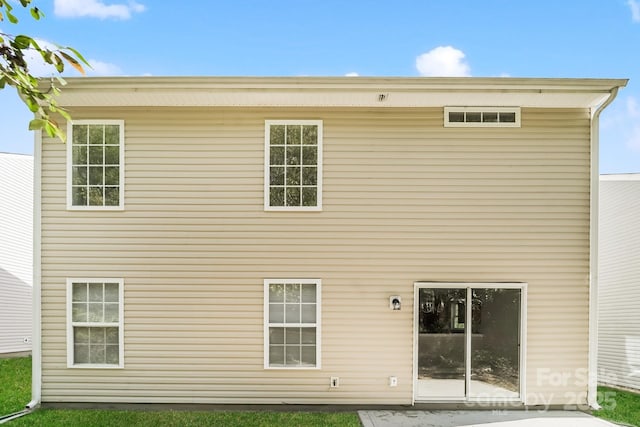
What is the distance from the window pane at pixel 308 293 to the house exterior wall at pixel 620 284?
18.9ft

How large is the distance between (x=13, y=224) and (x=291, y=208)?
26.5ft

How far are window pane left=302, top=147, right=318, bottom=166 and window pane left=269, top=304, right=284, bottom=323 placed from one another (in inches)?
82.7

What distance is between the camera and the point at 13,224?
934 cm

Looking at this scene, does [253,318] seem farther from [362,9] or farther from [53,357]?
[362,9]

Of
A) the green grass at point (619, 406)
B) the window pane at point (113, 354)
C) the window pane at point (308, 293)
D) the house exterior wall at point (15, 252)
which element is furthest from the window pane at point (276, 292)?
the house exterior wall at point (15, 252)

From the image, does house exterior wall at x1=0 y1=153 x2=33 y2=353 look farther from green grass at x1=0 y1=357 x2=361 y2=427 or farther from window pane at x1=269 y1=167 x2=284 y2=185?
window pane at x1=269 y1=167 x2=284 y2=185

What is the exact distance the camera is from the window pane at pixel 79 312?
5.52m

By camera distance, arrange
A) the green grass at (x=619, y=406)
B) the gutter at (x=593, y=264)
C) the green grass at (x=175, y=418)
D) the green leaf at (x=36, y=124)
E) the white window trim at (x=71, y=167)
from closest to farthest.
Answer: the green leaf at (x=36, y=124)
the green grass at (x=175, y=418)
the green grass at (x=619, y=406)
the gutter at (x=593, y=264)
the white window trim at (x=71, y=167)

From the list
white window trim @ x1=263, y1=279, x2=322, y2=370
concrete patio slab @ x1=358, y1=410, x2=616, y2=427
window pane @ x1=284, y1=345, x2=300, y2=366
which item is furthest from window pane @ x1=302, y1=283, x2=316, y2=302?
concrete patio slab @ x1=358, y1=410, x2=616, y2=427

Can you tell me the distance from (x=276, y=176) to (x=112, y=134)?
247cm

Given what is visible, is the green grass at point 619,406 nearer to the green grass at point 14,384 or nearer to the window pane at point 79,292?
the window pane at point 79,292

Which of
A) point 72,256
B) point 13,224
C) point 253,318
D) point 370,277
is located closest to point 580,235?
point 370,277

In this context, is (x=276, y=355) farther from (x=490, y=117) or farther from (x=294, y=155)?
(x=490, y=117)

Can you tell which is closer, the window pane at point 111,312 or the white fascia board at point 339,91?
the white fascia board at point 339,91
